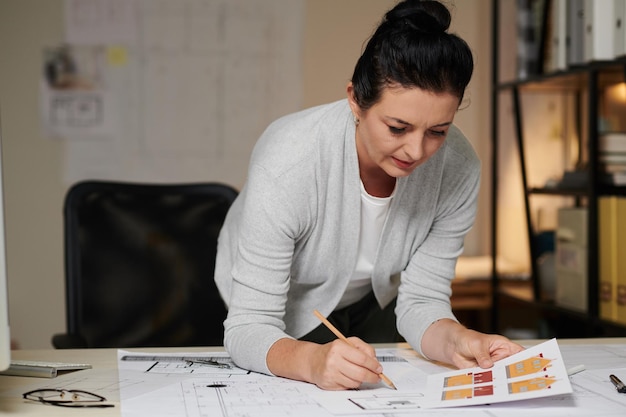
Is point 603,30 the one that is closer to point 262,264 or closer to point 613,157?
point 613,157

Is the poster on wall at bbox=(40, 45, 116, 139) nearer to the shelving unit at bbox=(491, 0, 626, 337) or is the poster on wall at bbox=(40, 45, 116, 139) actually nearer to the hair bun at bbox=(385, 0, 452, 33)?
the shelving unit at bbox=(491, 0, 626, 337)

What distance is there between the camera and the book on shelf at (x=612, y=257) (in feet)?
7.74

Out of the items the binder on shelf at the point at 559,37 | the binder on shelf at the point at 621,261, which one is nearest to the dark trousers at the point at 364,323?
the binder on shelf at the point at 621,261

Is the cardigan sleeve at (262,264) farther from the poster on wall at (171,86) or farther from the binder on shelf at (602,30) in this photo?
the poster on wall at (171,86)

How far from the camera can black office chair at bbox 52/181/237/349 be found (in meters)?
1.95

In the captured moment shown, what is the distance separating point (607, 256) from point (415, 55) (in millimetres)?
1398

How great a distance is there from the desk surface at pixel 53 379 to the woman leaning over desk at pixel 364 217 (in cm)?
16

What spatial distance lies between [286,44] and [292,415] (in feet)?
7.99

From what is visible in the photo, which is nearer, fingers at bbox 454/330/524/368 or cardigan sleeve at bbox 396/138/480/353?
fingers at bbox 454/330/524/368

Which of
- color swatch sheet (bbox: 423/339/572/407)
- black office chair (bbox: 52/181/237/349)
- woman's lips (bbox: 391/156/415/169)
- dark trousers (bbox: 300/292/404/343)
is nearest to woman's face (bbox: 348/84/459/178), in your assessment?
woman's lips (bbox: 391/156/415/169)

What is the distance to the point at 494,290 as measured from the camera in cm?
309

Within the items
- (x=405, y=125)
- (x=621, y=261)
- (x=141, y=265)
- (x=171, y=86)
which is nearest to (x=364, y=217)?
(x=405, y=125)

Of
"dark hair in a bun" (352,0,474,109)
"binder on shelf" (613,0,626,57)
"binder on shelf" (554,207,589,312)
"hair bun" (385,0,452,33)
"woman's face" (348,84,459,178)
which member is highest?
"binder on shelf" (613,0,626,57)

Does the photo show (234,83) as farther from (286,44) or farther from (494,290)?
(494,290)
